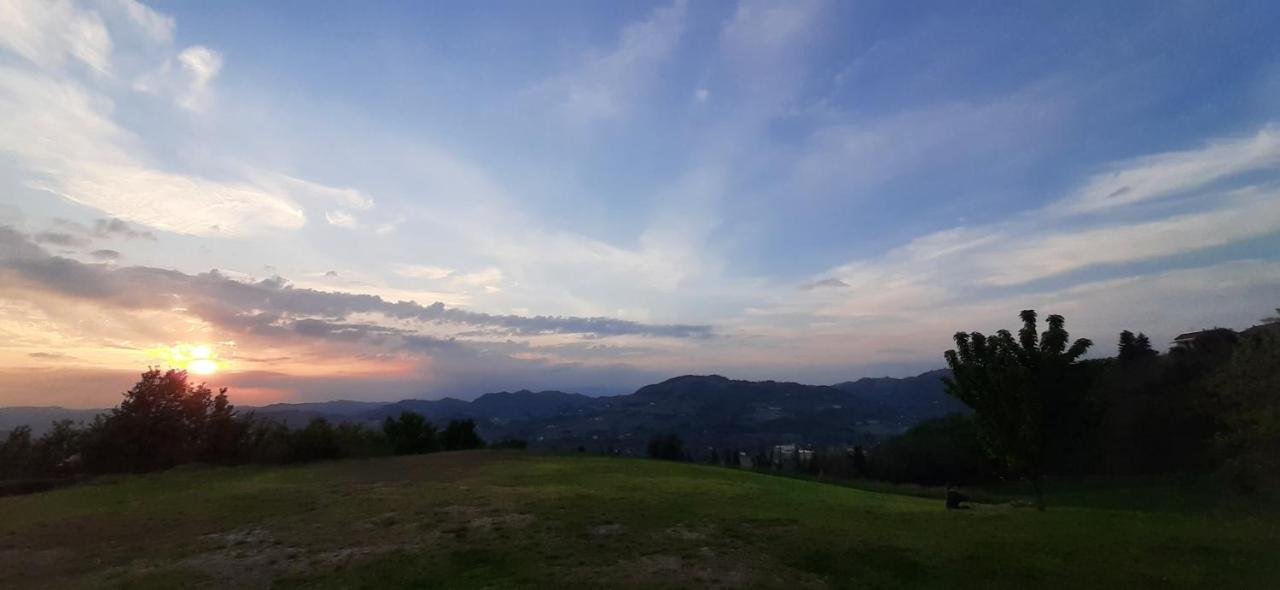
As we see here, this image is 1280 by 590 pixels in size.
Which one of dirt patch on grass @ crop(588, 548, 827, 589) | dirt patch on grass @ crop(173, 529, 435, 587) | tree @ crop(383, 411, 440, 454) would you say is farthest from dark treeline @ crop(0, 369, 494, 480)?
dirt patch on grass @ crop(588, 548, 827, 589)

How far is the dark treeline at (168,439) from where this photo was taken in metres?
45.8

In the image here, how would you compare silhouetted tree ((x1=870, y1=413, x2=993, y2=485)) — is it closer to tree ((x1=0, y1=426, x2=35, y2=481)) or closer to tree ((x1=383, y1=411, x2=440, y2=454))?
tree ((x1=383, y1=411, x2=440, y2=454))

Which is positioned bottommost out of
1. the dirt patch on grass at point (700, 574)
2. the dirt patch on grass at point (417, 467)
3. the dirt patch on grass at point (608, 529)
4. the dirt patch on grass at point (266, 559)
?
the dirt patch on grass at point (700, 574)

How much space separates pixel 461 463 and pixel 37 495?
2077cm

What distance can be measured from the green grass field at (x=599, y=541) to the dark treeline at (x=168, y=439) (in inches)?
707

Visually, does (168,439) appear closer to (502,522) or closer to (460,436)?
(460,436)

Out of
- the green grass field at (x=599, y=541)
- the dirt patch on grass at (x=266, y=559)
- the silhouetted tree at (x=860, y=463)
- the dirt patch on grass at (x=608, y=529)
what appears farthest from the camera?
the silhouetted tree at (x=860, y=463)

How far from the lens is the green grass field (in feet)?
48.2

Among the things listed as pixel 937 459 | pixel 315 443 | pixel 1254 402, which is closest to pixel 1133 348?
pixel 937 459

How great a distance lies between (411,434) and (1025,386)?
4892 cm

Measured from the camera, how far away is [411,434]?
5731 centimetres

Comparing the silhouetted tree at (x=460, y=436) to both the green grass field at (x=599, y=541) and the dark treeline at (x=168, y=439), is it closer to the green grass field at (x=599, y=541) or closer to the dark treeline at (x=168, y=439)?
the dark treeline at (x=168, y=439)

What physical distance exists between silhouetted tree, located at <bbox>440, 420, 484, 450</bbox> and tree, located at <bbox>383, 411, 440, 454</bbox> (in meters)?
1.39

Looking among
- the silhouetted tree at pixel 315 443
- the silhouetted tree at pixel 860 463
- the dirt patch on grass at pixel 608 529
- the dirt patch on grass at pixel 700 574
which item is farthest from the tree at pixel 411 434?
the silhouetted tree at pixel 860 463
